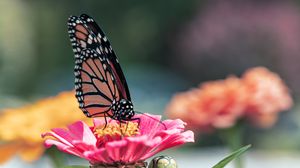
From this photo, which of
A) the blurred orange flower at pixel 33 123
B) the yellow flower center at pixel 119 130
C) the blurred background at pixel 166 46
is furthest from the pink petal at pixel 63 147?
the blurred background at pixel 166 46

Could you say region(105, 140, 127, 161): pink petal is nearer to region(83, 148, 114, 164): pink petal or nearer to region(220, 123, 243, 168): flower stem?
region(83, 148, 114, 164): pink petal

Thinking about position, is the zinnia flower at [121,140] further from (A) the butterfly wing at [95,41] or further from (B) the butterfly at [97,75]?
(A) the butterfly wing at [95,41]

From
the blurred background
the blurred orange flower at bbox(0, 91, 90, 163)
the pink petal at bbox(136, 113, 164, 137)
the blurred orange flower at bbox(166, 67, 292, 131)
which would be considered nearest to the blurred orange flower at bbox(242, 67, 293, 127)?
the blurred orange flower at bbox(166, 67, 292, 131)

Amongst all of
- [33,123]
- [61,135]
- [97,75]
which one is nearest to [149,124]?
[61,135]

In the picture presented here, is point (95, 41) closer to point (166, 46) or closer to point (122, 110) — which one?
point (122, 110)

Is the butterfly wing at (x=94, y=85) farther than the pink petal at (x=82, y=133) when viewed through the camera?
Yes
